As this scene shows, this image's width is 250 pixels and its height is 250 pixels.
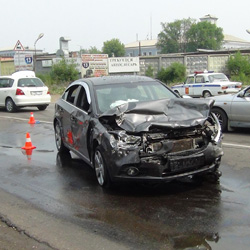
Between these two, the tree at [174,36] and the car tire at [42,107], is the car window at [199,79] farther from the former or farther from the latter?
the tree at [174,36]

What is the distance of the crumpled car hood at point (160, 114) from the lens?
5540mm

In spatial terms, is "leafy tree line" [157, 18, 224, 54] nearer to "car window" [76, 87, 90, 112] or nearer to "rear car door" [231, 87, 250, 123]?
"rear car door" [231, 87, 250, 123]

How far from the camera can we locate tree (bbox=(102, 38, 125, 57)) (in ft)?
427

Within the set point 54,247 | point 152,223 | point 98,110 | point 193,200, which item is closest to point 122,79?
point 98,110

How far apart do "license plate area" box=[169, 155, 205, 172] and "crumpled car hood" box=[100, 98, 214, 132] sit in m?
0.44

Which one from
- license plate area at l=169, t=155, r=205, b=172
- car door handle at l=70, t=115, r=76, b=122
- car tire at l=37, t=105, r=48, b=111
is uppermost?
car door handle at l=70, t=115, r=76, b=122

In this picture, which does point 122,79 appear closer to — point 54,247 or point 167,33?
point 54,247

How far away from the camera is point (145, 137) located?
17.8 feet

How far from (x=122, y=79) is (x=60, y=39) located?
37.8 m

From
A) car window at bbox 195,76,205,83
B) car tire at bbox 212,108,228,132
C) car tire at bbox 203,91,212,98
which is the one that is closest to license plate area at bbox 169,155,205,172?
car tire at bbox 212,108,228,132

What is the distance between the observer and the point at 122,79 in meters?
7.27

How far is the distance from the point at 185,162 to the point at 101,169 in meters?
1.28

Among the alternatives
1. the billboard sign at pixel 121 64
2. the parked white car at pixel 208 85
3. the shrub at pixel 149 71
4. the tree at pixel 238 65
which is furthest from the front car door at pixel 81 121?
the shrub at pixel 149 71

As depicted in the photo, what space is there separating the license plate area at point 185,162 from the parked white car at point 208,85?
652 inches
